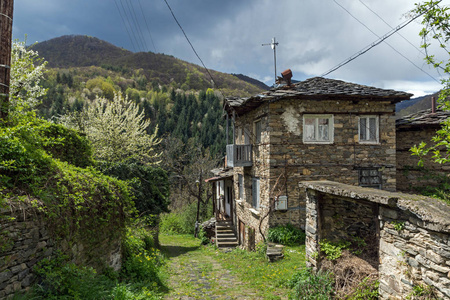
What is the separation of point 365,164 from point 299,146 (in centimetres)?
283

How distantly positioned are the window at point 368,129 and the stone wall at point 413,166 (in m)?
1.74

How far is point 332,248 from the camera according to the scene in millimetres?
5863

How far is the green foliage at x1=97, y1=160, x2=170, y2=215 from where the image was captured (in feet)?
45.0

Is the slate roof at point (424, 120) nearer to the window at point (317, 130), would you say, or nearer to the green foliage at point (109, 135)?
the window at point (317, 130)

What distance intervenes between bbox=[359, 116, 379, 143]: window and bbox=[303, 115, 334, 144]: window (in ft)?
4.30

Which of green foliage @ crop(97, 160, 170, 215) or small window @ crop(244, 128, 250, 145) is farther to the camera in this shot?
small window @ crop(244, 128, 250, 145)

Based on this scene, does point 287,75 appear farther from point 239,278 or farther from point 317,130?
point 239,278

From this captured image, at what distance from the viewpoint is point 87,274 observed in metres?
5.08

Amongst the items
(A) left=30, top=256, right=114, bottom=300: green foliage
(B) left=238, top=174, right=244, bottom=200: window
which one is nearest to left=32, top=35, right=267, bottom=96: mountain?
(B) left=238, top=174, right=244, bottom=200: window

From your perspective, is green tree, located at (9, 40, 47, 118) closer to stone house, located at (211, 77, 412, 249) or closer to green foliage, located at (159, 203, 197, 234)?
stone house, located at (211, 77, 412, 249)

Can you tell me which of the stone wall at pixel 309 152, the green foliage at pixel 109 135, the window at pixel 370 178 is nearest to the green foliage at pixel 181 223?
the green foliage at pixel 109 135

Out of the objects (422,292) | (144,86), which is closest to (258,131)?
(422,292)

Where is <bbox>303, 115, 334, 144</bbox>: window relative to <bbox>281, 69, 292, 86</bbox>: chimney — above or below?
below

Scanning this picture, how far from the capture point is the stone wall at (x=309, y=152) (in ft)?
37.3
